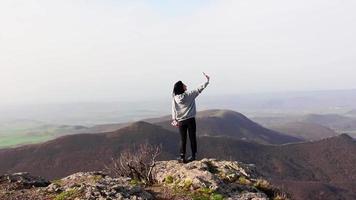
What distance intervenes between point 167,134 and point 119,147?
1731 centimetres

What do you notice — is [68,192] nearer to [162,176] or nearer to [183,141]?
[162,176]

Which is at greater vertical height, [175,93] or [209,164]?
[175,93]

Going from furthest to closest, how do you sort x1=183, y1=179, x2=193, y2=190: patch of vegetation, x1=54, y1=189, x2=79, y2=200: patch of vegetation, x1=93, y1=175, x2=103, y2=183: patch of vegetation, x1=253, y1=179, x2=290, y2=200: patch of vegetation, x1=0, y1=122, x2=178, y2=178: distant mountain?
x1=0, y1=122, x2=178, y2=178: distant mountain, x1=93, y1=175, x2=103, y2=183: patch of vegetation, x1=253, y1=179, x2=290, y2=200: patch of vegetation, x1=183, y1=179, x2=193, y2=190: patch of vegetation, x1=54, y1=189, x2=79, y2=200: patch of vegetation

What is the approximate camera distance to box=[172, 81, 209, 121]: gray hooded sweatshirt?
47.1ft

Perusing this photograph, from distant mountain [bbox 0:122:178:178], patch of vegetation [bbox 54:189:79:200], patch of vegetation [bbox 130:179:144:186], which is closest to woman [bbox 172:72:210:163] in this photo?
patch of vegetation [bbox 130:179:144:186]

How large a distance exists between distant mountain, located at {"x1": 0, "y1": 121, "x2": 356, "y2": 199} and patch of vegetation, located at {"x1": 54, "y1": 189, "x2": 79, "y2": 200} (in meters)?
102

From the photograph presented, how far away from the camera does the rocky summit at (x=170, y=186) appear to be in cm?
1176

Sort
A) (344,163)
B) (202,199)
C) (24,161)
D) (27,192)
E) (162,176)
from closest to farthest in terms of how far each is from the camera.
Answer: (202,199)
(27,192)
(162,176)
(24,161)
(344,163)

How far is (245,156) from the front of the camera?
4985 inches

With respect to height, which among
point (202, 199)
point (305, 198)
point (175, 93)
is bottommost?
point (305, 198)

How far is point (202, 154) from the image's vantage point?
122375 mm

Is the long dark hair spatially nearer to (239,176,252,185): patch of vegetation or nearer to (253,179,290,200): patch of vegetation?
(239,176,252,185): patch of vegetation

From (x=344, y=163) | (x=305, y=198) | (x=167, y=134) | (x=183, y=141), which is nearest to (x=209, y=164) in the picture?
(x=183, y=141)

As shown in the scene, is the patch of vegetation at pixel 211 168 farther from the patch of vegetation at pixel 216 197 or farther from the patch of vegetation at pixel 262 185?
the patch of vegetation at pixel 216 197
